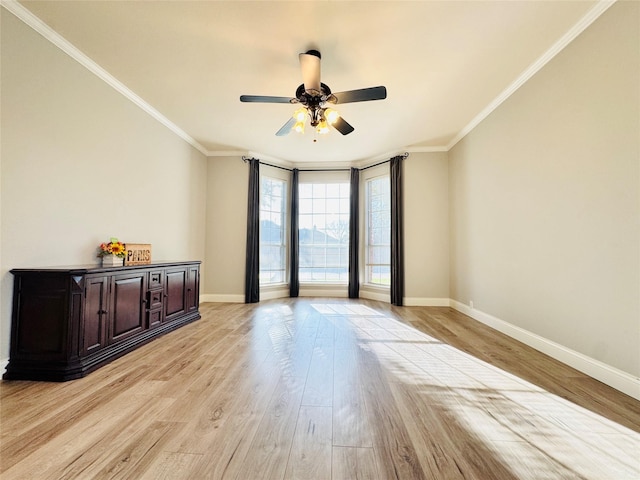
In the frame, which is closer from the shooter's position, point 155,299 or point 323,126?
point 323,126

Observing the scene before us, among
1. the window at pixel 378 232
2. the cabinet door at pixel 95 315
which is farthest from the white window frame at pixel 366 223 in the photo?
the cabinet door at pixel 95 315

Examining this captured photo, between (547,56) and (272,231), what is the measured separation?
4.68 m

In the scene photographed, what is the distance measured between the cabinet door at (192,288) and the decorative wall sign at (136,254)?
67cm

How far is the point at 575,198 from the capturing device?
235 cm

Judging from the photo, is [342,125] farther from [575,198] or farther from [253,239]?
[253,239]

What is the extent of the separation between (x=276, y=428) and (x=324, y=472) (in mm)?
402

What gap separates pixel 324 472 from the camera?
1223 mm

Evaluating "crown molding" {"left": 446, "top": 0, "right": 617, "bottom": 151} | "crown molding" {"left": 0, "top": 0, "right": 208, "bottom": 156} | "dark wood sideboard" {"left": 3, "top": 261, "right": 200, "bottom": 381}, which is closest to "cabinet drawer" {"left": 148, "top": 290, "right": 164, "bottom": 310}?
"dark wood sideboard" {"left": 3, "top": 261, "right": 200, "bottom": 381}

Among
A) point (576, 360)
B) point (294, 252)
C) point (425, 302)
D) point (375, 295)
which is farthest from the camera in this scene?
point (294, 252)

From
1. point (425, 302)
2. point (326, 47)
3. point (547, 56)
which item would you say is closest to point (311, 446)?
point (326, 47)

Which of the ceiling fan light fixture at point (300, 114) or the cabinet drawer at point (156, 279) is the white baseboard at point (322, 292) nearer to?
the cabinet drawer at point (156, 279)

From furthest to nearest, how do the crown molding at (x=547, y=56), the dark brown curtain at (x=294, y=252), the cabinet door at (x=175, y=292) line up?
the dark brown curtain at (x=294, y=252), the cabinet door at (x=175, y=292), the crown molding at (x=547, y=56)

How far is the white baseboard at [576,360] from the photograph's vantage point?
1.92 meters

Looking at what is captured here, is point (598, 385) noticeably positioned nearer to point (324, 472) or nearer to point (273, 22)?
point (324, 472)
